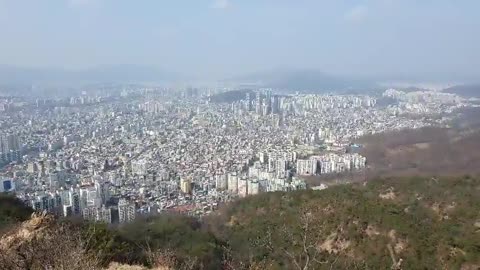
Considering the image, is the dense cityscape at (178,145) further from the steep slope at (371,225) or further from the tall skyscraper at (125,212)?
the steep slope at (371,225)

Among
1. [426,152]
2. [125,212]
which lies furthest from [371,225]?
[426,152]

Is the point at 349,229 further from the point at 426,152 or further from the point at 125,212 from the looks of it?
the point at 426,152

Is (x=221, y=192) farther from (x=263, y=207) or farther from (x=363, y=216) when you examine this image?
(x=363, y=216)

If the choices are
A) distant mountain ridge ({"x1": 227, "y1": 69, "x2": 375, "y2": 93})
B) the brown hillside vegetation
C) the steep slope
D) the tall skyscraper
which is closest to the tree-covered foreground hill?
the steep slope

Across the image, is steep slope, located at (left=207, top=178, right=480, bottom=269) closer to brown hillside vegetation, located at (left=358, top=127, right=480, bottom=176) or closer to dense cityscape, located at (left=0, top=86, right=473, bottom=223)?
brown hillside vegetation, located at (left=358, top=127, right=480, bottom=176)

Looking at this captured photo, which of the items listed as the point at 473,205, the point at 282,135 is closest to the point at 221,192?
the point at 473,205

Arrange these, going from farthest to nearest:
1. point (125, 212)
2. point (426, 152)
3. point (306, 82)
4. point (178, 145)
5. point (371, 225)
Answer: point (306, 82)
point (178, 145)
point (426, 152)
point (125, 212)
point (371, 225)
